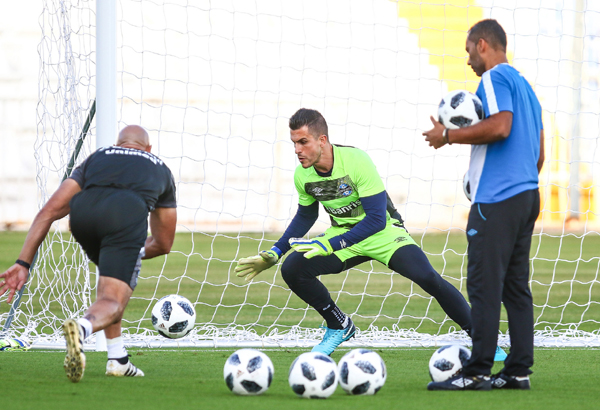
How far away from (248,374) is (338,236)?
1.61m

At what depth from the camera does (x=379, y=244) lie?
5426 mm

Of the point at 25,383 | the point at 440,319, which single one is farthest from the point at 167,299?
the point at 440,319

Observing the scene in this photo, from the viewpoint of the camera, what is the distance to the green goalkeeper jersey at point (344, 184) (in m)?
5.33

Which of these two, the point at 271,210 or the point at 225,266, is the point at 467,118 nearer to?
the point at 225,266

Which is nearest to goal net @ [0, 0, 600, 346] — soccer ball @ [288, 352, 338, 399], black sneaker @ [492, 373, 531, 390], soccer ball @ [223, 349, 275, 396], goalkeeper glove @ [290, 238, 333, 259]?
goalkeeper glove @ [290, 238, 333, 259]

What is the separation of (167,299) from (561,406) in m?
2.60

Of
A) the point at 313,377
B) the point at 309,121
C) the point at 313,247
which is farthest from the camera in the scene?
the point at 309,121

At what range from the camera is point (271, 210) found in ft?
56.2

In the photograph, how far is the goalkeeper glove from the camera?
5039 mm

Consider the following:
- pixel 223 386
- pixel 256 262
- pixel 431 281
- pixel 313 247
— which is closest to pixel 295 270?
pixel 256 262

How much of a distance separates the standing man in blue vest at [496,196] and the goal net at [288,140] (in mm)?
2413

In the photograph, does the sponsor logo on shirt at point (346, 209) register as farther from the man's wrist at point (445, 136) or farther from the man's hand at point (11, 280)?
the man's hand at point (11, 280)

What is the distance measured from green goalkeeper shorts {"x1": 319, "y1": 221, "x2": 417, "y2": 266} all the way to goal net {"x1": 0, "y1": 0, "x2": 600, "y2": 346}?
123 cm

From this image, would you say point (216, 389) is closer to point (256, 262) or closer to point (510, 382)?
point (256, 262)
